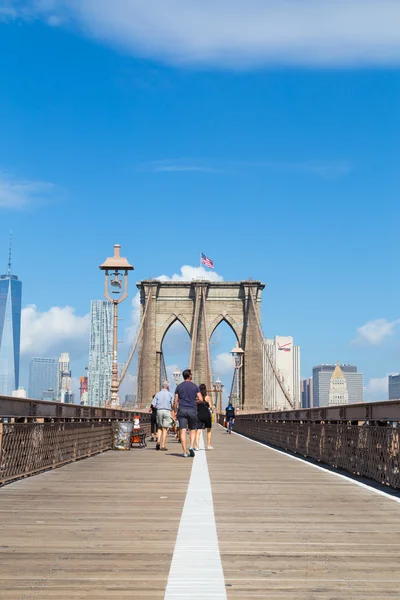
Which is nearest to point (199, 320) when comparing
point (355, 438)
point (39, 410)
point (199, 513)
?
point (39, 410)

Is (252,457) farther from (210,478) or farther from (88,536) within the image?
(88,536)

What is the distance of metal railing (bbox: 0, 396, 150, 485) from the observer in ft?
31.4

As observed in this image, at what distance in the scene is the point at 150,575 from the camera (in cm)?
453

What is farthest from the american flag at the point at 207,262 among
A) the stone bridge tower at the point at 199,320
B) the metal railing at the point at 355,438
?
the metal railing at the point at 355,438

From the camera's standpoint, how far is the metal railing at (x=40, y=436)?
9.56 m

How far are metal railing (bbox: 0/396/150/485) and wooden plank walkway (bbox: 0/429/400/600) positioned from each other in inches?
11.7

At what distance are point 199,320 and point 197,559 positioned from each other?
8180 centimetres

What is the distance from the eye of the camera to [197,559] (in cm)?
501

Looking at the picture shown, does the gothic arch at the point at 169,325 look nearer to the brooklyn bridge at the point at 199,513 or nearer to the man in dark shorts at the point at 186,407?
the brooklyn bridge at the point at 199,513

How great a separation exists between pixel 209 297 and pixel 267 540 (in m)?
82.4

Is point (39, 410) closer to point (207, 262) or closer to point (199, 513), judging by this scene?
point (199, 513)

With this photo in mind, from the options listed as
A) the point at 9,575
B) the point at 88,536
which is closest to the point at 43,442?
the point at 88,536

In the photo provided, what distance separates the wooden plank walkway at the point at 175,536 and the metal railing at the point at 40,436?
11.7 inches

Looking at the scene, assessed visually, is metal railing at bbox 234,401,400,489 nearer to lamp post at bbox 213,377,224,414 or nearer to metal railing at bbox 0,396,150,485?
metal railing at bbox 0,396,150,485
